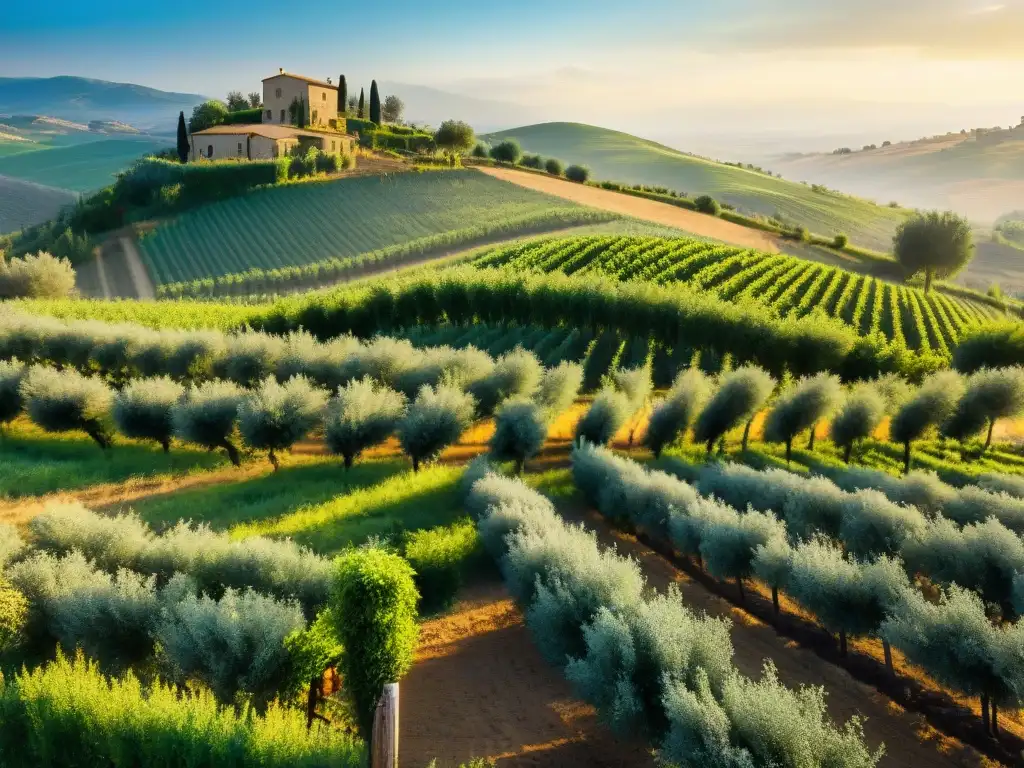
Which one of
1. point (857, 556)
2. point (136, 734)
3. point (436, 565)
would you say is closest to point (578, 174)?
point (857, 556)

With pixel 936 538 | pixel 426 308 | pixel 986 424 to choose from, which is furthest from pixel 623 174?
pixel 936 538

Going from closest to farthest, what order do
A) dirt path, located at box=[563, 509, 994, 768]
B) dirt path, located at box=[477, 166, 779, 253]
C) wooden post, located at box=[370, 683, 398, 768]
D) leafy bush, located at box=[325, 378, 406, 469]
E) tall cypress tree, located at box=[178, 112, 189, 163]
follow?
A: 1. wooden post, located at box=[370, 683, 398, 768]
2. dirt path, located at box=[563, 509, 994, 768]
3. leafy bush, located at box=[325, 378, 406, 469]
4. dirt path, located at box=[477, 166, 779, 253]
5. tall cypress tree, located at box=[178, 112, 189, 163]

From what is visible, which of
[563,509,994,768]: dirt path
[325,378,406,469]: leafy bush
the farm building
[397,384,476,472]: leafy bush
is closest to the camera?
[563,509,994,768]: dirt path

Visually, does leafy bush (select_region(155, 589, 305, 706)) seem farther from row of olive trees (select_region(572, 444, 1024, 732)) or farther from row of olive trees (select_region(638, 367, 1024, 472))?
row of olive trees (select_region(638, 367, 1024, 472))

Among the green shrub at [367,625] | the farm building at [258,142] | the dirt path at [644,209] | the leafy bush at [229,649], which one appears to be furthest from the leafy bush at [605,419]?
the farm building at [258,142]

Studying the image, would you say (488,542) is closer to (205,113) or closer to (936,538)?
(936,538)

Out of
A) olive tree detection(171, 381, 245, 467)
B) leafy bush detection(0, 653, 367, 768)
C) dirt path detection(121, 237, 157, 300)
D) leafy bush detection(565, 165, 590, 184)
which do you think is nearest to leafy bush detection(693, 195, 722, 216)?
leafy bush detection(565, 165, 590, 184)

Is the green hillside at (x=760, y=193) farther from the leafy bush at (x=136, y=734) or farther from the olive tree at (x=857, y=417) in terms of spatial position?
the leafy bush at (x=136, y=734)
